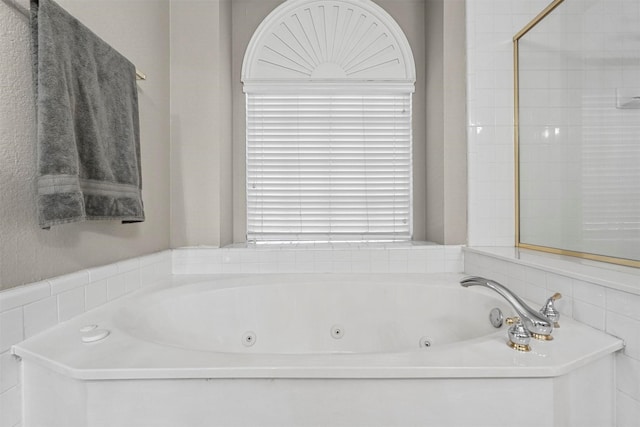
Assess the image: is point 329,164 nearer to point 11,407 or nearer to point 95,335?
point 95,335

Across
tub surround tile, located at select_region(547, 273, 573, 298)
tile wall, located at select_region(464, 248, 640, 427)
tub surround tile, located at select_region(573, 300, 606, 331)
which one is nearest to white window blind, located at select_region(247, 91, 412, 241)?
tile wall, located at select_region(464, 248, 640, 427)

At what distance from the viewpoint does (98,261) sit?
1176 millimetres

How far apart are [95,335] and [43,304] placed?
192mm

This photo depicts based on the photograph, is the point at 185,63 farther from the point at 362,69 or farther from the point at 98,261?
the point at 98,261

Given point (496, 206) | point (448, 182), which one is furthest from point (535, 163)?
point (448, 182)

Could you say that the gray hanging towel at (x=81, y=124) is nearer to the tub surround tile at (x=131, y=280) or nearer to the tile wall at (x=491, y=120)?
the tub surround tile at (x=131, y=280)

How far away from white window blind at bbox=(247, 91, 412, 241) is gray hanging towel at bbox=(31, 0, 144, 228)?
834mm

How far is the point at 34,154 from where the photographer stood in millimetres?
897

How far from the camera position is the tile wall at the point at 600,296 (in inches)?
31.4

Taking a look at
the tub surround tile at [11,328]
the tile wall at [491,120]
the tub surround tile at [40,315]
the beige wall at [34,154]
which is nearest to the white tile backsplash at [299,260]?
the beige wall at [34,154]

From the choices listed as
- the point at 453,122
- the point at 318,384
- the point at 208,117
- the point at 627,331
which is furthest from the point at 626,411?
the point at 208,117

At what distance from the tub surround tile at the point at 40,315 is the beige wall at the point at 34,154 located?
74mm

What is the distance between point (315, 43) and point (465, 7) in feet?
2.88

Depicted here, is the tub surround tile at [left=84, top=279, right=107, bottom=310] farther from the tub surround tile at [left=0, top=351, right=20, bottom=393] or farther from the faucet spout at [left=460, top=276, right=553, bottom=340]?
the faucet spout at [left=460, top=276, right=553, bottom=340]
